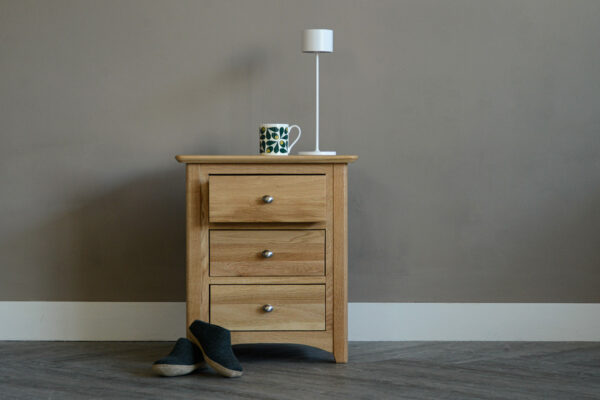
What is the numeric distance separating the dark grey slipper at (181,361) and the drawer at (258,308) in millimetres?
122

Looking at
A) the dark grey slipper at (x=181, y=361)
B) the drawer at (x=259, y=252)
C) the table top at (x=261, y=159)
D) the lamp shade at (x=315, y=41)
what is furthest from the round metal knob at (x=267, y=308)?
the lamp shade at (x=315, y=41)

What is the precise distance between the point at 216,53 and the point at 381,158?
2.54 ft

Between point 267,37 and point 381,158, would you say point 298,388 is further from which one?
point 267,37

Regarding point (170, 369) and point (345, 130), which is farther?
point (345, 130)

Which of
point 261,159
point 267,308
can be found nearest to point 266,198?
point 261,159

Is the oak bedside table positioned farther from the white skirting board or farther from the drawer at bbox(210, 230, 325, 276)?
the white skirting board

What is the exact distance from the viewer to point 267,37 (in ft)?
8.45

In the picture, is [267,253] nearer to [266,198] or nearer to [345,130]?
[266,198]

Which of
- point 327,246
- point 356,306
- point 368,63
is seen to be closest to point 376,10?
point 368,63

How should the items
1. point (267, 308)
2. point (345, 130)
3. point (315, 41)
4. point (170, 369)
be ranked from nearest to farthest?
point (170, 369) < point (267, 308) < point (315, 41) < point (345, 130)

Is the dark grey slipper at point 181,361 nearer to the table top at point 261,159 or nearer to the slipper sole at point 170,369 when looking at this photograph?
the slipper sole at point 170,369

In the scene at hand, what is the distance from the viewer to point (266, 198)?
2.14m

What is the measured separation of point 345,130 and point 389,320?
774 millimetres

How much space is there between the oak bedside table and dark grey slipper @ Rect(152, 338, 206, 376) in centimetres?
11
